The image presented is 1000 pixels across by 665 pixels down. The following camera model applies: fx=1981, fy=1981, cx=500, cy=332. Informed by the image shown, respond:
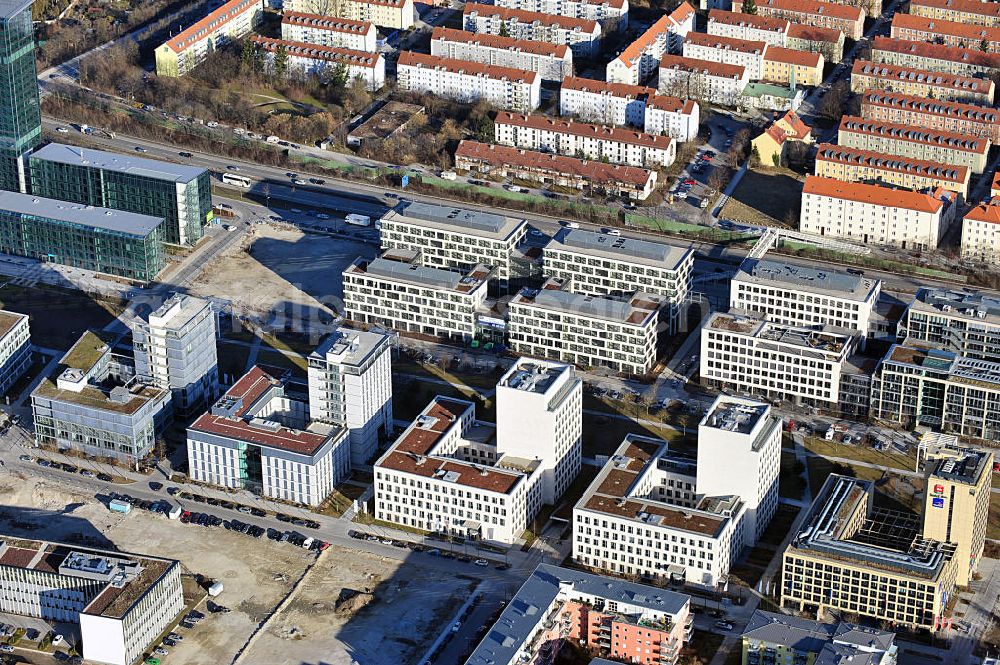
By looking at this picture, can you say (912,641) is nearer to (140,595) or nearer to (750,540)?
(750,540)

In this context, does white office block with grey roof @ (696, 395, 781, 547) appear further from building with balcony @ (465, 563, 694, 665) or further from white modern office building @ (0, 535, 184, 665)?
white modern office building @ (0, 535, 184, 665)

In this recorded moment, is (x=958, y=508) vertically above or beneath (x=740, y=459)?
beneath

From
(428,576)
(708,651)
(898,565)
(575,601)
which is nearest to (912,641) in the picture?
(898,565)

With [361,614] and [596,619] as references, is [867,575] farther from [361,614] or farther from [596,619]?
[361,614]

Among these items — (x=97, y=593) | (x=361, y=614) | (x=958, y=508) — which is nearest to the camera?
(x=97, y=593)

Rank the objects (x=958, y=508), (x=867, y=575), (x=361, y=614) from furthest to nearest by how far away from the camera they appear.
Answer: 1. (x=958, y=508)
2. (x=361, y=614)
3. (x=867, y=575)

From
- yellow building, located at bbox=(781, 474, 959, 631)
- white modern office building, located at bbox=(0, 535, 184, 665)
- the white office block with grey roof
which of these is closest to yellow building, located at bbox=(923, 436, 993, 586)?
yellow building, located at bbox=(781, 474, 959, 631)

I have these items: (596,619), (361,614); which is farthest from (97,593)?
(596,619)

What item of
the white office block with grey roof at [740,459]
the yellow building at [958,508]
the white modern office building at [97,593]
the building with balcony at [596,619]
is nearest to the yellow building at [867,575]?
the yellow building at [958,508]
